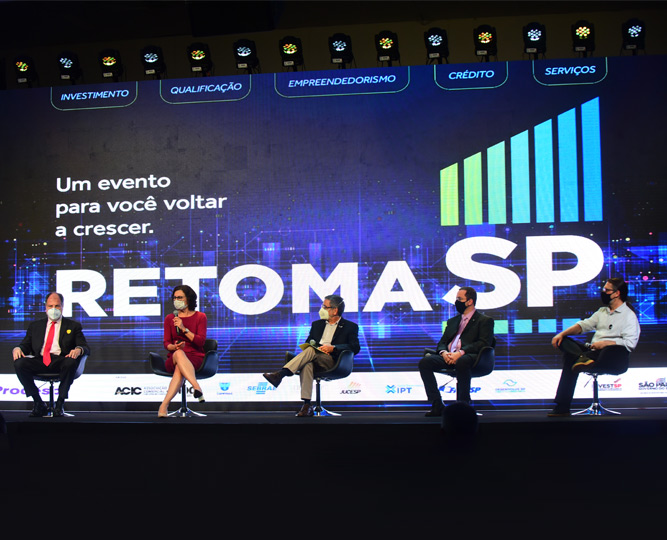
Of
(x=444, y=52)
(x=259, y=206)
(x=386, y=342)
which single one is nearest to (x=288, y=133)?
(x=259, y=206)

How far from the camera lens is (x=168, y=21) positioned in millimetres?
7043

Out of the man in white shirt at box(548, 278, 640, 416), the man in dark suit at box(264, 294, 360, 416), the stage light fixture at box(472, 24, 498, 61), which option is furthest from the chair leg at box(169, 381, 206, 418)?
A: the stage light fixture at box(472, 24, 498, 61)

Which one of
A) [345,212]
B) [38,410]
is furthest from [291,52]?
[38,410]

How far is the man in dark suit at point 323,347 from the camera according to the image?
565cm

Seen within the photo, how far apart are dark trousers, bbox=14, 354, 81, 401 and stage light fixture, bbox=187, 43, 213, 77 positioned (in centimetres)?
298

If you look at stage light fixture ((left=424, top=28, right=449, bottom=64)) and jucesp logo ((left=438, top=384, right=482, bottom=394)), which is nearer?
jucesp logo ((left=438, top=384, right=482, bottom=394))

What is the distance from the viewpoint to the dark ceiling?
662 cm

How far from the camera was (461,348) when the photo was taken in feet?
18.5

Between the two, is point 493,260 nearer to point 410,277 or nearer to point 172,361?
point 410,277

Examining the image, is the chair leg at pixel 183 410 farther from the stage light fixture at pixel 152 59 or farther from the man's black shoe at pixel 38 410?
the stage light fixture at pixel 152 59

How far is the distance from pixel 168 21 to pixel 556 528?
21.8ft

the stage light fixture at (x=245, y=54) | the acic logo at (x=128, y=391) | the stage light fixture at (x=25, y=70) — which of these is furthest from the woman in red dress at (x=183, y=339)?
the stage light fixture at (x=25, y=70)

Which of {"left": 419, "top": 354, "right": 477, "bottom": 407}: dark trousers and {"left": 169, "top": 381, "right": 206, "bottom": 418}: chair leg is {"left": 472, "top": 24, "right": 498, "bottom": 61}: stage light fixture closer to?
{"left": 419, "top": 354, "right": 477, "bottom": 407}: dark trousers

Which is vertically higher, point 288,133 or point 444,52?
point 444,52
